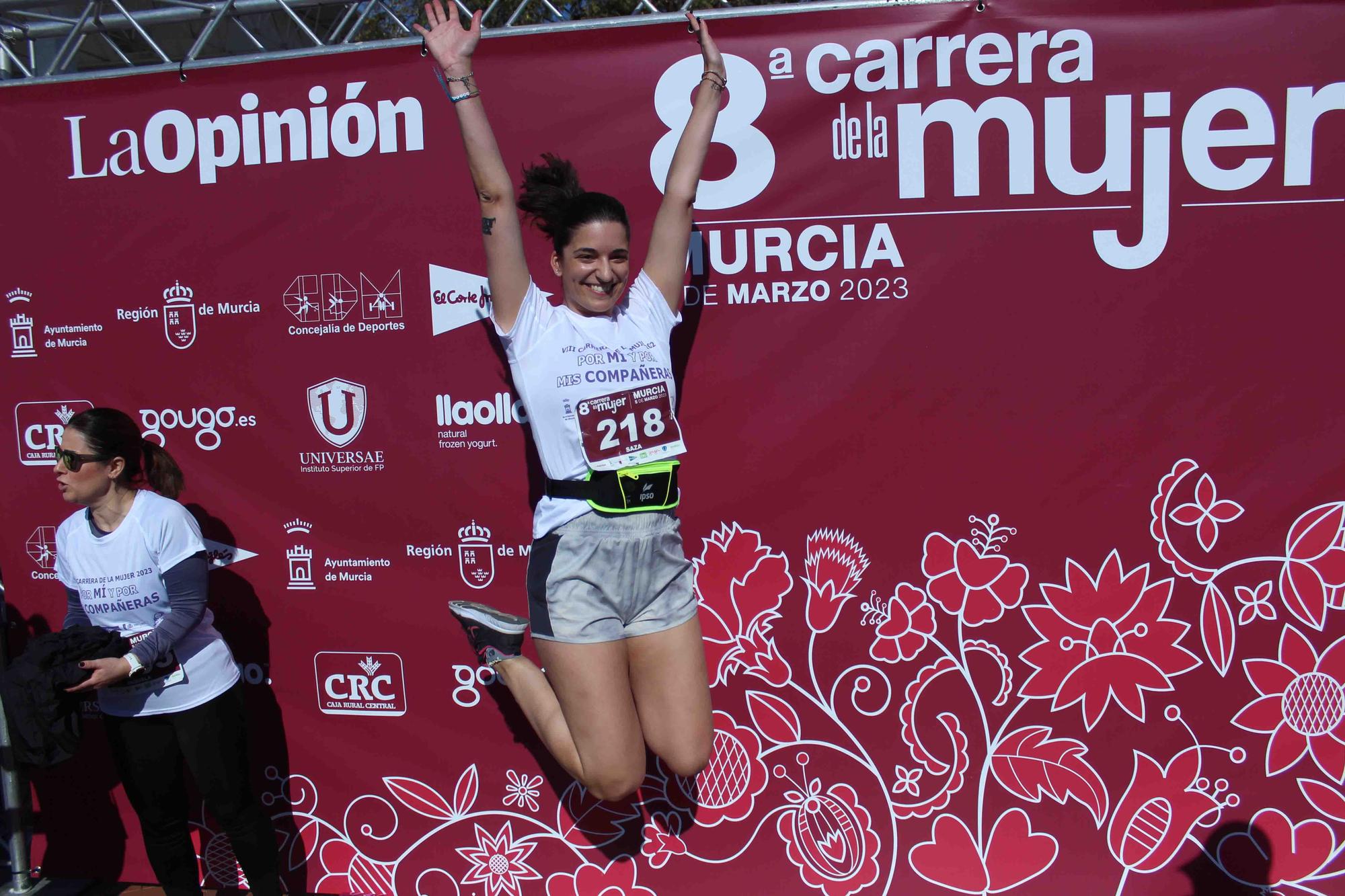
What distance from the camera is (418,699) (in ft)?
10.9

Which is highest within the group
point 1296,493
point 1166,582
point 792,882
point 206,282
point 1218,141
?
point 1218,141

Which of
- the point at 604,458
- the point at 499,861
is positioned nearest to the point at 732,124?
the point at 604,458

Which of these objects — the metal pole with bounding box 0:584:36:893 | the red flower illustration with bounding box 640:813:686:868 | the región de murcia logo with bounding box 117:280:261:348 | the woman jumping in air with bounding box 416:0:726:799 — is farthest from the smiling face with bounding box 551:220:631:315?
the metal pole with bounding box 0:584:36:893

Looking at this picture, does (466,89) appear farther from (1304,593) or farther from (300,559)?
(1304,593)

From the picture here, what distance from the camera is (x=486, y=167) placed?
2.49 metres

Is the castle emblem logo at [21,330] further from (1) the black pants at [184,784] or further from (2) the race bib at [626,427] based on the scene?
(2) the race bib at [626,427]

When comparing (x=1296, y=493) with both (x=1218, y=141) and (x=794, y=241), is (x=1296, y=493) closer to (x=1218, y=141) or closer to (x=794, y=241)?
(x=1218, y=141)

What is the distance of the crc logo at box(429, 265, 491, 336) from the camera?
3.20m

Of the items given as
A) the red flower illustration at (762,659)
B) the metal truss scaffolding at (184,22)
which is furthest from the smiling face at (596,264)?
the red flower illustration at (762,659)

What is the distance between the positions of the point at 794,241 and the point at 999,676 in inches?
58.4

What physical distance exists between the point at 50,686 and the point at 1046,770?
291 centimetres

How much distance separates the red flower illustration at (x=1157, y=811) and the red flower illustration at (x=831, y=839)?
0.74 meters

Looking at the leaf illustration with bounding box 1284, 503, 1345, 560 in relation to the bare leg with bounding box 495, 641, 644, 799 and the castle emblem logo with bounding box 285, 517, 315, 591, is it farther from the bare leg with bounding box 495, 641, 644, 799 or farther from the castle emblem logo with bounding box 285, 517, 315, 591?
the castle emblem logo with bounding box 285, 517, 315, 591

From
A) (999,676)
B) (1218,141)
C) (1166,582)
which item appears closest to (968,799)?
(999,676)
